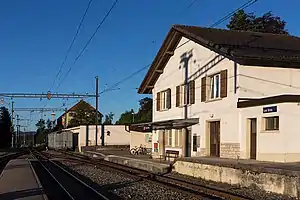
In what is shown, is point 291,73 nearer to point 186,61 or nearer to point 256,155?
point 256,155

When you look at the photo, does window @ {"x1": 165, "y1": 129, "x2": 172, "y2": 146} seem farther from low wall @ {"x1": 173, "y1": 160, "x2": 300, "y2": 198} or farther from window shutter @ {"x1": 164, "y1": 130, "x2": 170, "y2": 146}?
low wall @ {"x1": 173, "y1": 160, "x2": 300, "y2": 198}

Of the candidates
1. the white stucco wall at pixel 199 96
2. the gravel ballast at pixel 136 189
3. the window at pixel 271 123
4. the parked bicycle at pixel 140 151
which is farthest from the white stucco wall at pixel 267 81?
the parked bicycle at pixel 140 151

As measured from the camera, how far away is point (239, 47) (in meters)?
26.5

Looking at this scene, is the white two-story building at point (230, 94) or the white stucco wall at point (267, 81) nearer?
the white two-story building at point (230, 94)

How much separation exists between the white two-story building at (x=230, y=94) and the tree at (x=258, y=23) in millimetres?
20545

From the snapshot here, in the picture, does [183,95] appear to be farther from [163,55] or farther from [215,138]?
[215,138]

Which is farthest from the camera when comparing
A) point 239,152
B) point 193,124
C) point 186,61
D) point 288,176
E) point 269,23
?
point 269,23

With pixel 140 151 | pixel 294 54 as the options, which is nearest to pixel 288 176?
pixel 294 54

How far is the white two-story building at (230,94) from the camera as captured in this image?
21.2m

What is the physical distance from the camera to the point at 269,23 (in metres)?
54.4

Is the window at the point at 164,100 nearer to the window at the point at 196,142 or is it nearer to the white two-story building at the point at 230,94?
the white two-story building at the point at 230,94

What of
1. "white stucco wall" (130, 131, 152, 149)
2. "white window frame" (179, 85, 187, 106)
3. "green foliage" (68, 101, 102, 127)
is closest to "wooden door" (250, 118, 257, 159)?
"white window frame" (179, 85, 187, 106)

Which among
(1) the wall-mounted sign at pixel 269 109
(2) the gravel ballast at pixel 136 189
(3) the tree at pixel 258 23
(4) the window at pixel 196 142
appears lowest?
(2) the gravel ballast at pixel 136 189

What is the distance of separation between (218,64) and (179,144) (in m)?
8.15
